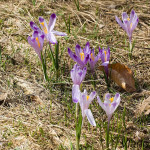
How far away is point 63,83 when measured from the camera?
260 centimetres

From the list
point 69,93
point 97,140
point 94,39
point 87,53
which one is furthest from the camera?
point 94,39

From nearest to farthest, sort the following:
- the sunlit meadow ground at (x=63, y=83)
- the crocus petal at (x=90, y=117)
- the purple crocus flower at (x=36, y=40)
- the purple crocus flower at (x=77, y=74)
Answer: the crocus petal at (x=90, y=117)
the purple crocus flower at (x=77, y=74)
the sunlit meadow ground at (x=63, y=83)
the purple crocus flower at (x=36, y=40)

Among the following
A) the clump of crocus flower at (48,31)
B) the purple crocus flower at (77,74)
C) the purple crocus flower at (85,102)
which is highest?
the clump of crocus flower at (48,31)

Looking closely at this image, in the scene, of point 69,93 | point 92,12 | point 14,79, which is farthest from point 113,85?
point 92,12

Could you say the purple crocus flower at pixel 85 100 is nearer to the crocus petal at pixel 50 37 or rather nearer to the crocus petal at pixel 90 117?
the crocus petal at pixel 90 117

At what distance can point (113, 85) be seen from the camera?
2.66 metres

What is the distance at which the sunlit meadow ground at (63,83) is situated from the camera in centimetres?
211

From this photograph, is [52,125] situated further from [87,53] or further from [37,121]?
[87,53]

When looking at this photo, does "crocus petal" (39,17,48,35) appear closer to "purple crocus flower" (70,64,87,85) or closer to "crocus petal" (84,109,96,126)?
"purple crocus flower" (70,64,87,85)

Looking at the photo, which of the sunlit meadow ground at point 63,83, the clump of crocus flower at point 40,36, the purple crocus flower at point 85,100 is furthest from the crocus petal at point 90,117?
the clump of crocus flower at point 40,36

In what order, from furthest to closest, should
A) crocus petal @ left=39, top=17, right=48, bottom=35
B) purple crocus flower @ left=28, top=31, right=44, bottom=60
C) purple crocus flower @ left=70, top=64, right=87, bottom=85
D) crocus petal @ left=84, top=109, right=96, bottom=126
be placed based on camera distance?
crocus petal @ left=39, top=17, right=48, bottom=35, purple crocus flower @ left=28, top=31, right=44, bottom=60, purple crocus flower @ left=70, top=64, right=87, bottom=85, crocus petal @ left=84, top=109, right=96, bottom=126

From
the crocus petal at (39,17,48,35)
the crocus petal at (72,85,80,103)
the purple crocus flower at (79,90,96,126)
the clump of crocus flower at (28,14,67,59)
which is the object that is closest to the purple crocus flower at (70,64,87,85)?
the crocus petal at (72,85,80,103)

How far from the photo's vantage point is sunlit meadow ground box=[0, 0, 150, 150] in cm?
211

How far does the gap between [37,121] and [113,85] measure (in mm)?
777
